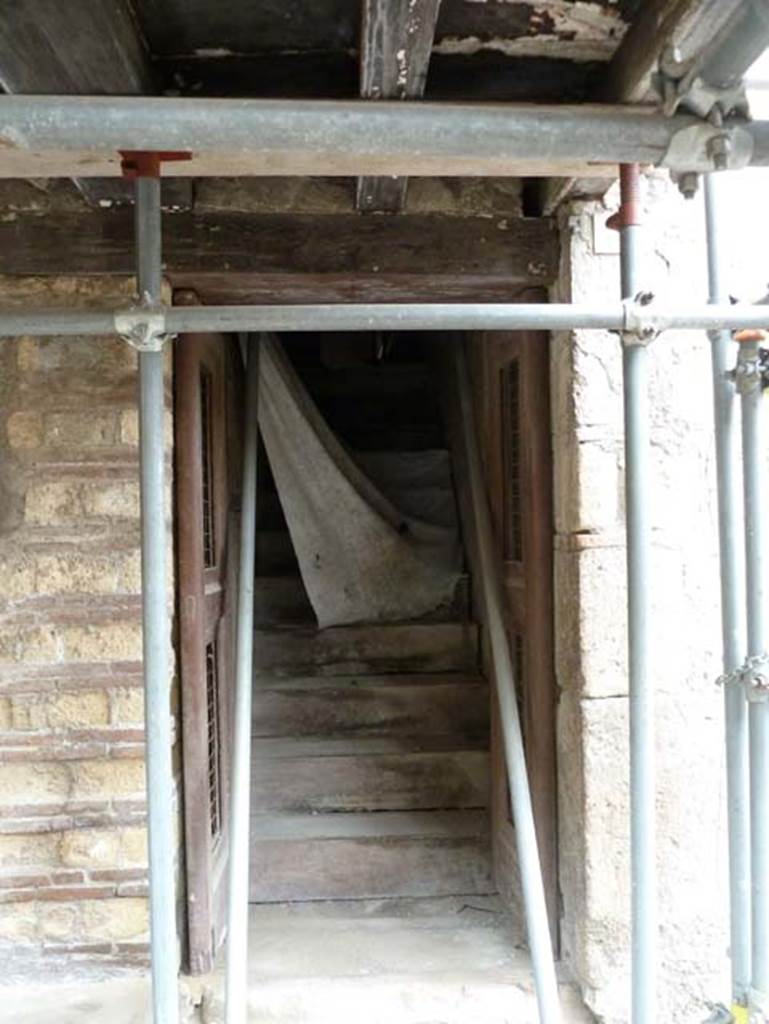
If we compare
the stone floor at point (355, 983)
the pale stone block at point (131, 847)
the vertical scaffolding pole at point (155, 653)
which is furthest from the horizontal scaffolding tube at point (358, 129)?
the stone floor at point (355, 983)

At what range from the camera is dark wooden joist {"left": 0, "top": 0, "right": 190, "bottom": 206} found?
4.47 feet

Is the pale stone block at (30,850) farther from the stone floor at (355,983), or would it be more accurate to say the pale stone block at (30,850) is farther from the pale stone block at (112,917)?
the stone floor at (355,983)

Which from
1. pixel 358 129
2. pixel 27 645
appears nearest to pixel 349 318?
pixel 358 129

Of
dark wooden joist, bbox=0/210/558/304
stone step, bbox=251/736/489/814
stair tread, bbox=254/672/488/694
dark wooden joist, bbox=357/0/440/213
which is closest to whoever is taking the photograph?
dark wooden joist, bbox=357/0/440/213

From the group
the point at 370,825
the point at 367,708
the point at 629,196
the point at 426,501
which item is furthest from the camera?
the point at 426,501

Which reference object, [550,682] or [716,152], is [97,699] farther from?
[716,152]

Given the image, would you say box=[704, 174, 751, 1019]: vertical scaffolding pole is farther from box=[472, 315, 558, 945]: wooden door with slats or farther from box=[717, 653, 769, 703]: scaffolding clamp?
box=[472, 315, 558, 945]: wooden door with slats

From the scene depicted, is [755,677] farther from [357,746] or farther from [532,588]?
[357,746]

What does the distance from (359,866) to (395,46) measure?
256cm

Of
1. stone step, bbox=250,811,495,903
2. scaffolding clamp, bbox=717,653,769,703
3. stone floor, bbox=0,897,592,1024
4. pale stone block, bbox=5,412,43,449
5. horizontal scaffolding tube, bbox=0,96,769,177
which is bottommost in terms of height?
stone floor, bbox=0,897,592,1024

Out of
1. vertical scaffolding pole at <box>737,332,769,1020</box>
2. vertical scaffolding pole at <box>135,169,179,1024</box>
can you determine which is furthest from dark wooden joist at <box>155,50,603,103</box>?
vertical scaffolding pole at <box>737,332,769,1020</box>

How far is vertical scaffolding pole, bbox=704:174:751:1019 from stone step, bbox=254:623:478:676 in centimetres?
178

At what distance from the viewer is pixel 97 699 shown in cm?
215

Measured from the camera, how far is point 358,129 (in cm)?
127
